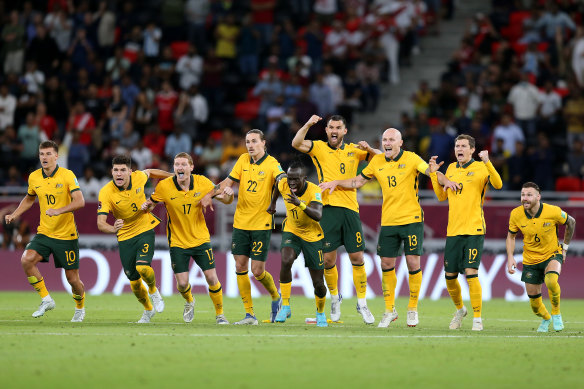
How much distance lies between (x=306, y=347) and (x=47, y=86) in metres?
18.9

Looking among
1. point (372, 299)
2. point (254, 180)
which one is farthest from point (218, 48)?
point (254, 180)

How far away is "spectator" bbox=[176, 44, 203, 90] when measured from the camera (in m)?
28.2

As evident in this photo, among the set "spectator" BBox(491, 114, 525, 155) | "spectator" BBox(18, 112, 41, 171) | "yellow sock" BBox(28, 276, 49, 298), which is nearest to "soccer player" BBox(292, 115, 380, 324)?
"yellow sock" BBox(28, 276, 49, 298)

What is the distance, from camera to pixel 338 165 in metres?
15.1

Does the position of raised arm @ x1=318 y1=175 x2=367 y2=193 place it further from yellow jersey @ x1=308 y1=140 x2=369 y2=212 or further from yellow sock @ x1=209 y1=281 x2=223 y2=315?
yellow sock @ x1=209 y1=281 x2=223 y2=315

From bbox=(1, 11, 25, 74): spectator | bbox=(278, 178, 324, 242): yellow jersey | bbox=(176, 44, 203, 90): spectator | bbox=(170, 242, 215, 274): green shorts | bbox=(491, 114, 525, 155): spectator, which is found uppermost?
bbox=(1, 11, 25, 74): spectator

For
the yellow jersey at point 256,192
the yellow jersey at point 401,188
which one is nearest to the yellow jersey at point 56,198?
the yellow jersey at point 256,192

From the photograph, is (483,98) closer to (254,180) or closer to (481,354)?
(254,180)

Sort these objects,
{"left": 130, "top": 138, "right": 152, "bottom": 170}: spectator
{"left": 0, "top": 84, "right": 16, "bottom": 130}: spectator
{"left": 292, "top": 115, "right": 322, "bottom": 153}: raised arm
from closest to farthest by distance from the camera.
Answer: {"left": 292, "top": 115, "right": 322, "bottom": 153}: raised arm < {"left": 130, "top": 138, "right": 152, "bottom": 170}: spectator < {"left": 0, "top": 84, "right": 16, "bottom": 130}: spectator

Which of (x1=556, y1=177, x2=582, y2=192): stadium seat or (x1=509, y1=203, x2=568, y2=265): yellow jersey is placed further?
(x1=556, y1=177, x2=582, y2=192): stadium seat

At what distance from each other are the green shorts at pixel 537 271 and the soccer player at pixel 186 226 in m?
4.25

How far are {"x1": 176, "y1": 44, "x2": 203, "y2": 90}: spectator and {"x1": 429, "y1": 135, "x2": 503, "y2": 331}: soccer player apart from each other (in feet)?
49.3

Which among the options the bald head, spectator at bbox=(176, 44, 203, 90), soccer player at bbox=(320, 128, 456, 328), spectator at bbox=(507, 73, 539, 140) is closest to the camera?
soccer player at bbox=(320, 128, 456, 328)

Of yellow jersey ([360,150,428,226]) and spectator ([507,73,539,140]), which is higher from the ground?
spectator ([507,73,539,140])
